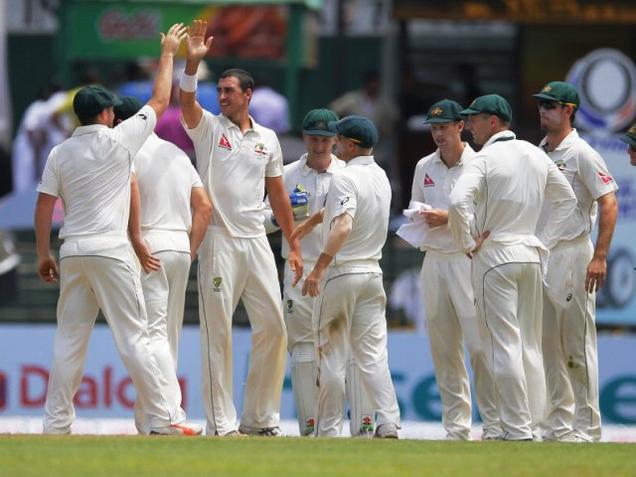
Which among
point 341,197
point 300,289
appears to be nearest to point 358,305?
point 300,289

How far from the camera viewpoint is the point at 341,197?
11938mm

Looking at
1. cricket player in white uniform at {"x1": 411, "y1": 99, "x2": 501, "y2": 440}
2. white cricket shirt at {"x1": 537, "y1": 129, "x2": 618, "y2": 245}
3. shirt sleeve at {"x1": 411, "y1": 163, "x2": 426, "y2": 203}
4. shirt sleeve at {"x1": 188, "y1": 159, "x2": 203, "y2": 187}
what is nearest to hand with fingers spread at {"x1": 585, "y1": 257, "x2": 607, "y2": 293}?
white cricket shirt at {"x1": 537, "y1": 129, "x2": 618, "y2": 245}

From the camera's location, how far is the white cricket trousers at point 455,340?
40.7ft

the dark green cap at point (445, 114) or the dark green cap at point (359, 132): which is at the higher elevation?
the dark green cap at point (445, 114)

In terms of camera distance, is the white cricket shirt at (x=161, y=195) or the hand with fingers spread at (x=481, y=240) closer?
the hand with fingers spread at (x=481, y=240)

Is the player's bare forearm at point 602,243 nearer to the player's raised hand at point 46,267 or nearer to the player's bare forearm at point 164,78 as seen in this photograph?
the player's bare forearm at point 164,78

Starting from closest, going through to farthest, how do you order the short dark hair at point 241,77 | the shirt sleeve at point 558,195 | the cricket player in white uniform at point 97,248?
the cricket player in white uniform at point 97,248, the shirt sleeve at point 558,195, the short dark hair at point 241,77

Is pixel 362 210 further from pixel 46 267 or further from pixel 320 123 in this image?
pixel 46 267

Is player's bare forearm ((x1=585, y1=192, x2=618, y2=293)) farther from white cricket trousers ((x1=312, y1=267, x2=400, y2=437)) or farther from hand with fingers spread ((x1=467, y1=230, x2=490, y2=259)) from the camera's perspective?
white cricket trousers ((x1=312, y1=267, x2=400, y2=437))

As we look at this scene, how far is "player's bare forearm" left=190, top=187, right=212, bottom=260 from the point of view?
39.3 ft

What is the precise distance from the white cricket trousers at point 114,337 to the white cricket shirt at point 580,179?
8.71 feet

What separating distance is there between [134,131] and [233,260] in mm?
1258

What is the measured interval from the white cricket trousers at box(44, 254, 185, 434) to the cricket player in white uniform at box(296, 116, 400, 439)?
1.16m

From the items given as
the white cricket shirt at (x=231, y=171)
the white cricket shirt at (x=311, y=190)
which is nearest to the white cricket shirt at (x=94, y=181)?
the white cricket shirt at (x=231, y=171)
